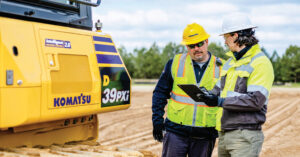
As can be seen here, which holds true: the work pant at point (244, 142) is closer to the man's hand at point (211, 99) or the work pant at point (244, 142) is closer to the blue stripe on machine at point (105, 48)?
the man's hand at point (211, 99)

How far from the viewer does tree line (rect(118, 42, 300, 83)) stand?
53.5 m

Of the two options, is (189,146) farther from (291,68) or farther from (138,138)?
(291,68)

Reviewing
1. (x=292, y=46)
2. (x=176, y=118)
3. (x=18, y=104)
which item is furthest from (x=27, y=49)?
(x=292, y=46)

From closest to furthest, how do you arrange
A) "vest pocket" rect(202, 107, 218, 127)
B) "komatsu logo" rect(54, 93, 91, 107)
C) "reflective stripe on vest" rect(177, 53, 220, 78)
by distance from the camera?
"komatsu logo" rect(54, 93, 91, 107) → "vest pocket" rect(202, 107, 218, 127) → "reflective stripe on vest" rect(177, 53, 220, 78)

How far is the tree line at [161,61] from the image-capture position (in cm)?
5347

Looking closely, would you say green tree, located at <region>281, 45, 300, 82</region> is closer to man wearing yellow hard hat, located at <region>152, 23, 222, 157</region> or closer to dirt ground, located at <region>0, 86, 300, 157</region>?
dirt ground, located at <region>0, 86, 300, 157</region>

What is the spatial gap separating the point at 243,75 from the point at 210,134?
1.02 metres

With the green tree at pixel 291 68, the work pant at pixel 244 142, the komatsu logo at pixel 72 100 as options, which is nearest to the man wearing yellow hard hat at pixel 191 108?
the work pant at pixel 244 142

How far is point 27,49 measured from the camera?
3055 mm

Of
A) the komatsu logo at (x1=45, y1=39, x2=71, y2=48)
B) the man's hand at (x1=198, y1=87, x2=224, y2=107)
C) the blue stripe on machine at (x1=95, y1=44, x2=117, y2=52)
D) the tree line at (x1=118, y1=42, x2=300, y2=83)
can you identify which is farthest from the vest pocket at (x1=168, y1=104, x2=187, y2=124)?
the tree line at (x1=118, y1=42, x2=300, y2=83)

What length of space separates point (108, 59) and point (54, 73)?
2.66 feet

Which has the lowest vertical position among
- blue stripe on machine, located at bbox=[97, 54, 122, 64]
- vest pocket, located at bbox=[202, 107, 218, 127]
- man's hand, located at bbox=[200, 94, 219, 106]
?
vest pocket, located at bbox=[202, 107, 218, 127]

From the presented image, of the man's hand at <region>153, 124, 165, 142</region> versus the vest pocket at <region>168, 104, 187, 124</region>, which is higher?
the vest pocket at <region>168, 104, 187, 124</region>

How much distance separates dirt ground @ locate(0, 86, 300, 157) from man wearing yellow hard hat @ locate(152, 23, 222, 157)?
35 cm
